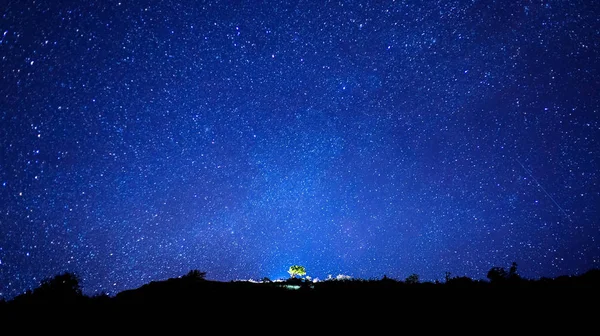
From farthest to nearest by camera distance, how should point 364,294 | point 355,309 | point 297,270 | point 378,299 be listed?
point 297,270
point 364,294
point 378,299
point 355,309

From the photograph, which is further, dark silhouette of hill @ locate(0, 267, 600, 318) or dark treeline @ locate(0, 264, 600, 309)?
dark treeline @ locate(0, 264, 600, 309)

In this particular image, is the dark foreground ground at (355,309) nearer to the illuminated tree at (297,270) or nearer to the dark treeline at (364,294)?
the dark treeline at (364,294)

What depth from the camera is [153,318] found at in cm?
941

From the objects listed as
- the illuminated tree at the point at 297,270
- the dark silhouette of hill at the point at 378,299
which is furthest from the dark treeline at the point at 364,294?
the illuminated tree at the point at 297,270

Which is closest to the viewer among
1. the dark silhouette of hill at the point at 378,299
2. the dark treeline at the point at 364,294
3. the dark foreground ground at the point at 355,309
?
the dark foreground ground at the point at 355,309

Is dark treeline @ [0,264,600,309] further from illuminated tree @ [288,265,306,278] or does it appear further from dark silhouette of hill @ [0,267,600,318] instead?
illuminated tree @ [288,265,306,278]

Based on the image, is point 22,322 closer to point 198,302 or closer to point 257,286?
point 198,302

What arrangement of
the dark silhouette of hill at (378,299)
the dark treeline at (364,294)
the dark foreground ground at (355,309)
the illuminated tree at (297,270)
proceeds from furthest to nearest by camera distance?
the illuminated tree at (297,270) < the dark treeline at (364,294) < the dark silhouette of hill at (378,299) < the dark foreground ground at (355,309)

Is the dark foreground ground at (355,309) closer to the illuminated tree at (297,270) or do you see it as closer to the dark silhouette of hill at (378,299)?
the dark silhouette of hill at (378,299)

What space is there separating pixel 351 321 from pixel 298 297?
2917 millimetres

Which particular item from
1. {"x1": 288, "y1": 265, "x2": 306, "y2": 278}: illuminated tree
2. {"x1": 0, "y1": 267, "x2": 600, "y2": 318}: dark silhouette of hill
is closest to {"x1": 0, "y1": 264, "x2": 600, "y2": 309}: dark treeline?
{"x1": 0, "y1": 267, "x2": 600, "y2": 318}: dark silhouette of hill

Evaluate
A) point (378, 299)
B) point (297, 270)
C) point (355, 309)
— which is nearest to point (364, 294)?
point (378, 299)

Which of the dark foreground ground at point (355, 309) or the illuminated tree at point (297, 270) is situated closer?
the dark foreground ground at point (355, 309)

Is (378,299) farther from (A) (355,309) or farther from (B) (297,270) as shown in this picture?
(B) (297,270)
